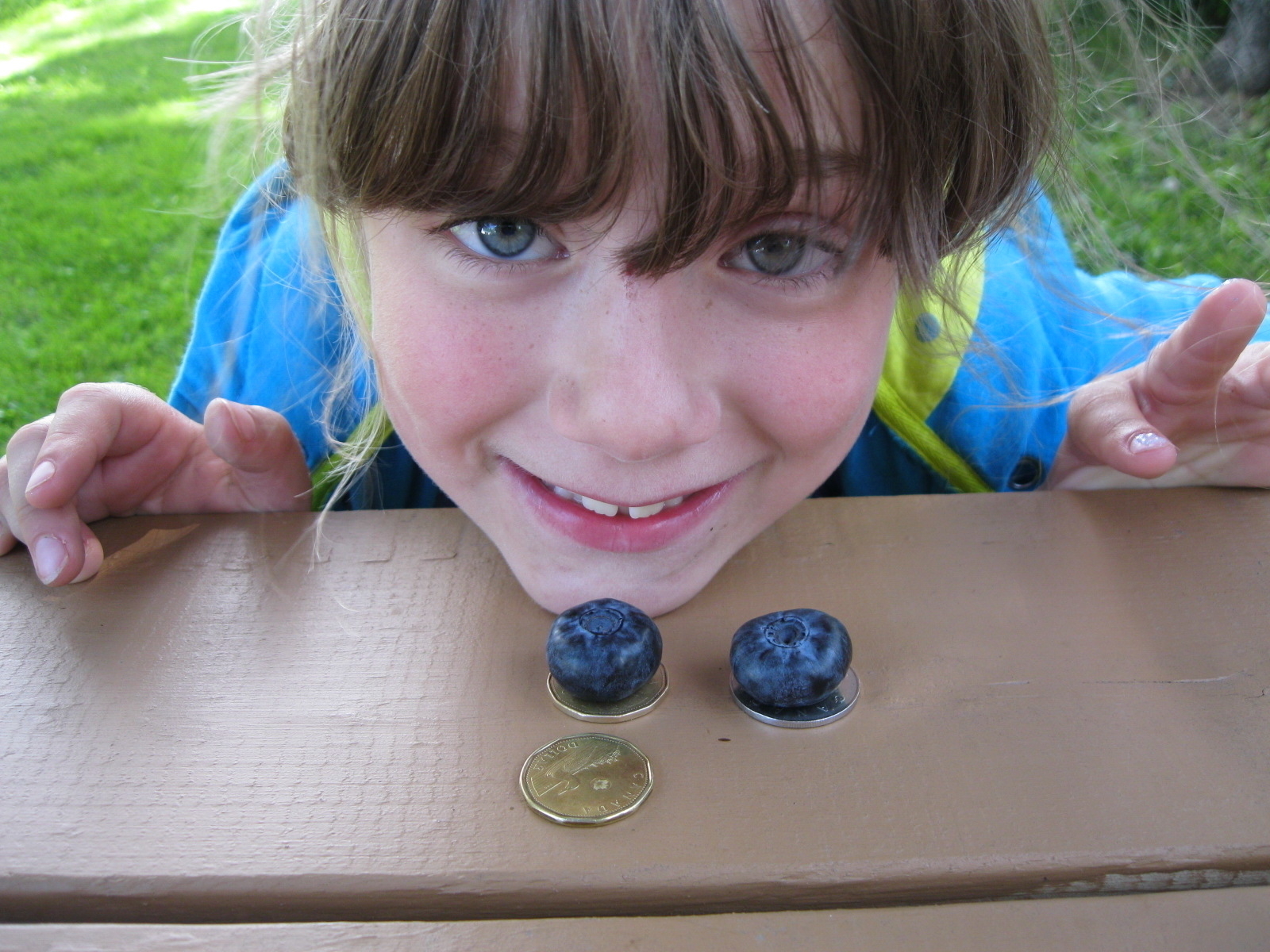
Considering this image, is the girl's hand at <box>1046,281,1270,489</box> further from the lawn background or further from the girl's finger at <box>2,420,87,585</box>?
the girl's finger at <box>2,420,87,585</box>

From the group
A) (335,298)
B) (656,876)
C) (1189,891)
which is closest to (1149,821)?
(1189,891)

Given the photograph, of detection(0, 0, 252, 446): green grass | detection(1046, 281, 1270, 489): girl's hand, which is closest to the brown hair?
detection(1046, 281, 1270, 489): girl's hand

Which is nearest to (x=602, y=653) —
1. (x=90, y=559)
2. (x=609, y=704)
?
(x=609, y=704)

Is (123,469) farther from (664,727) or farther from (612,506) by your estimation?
(664,727)

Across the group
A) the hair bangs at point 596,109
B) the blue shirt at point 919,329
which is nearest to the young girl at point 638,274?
the hair bangs at point 596,109

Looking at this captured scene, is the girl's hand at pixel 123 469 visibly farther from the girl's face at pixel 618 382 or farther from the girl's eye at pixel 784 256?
the girl's eye at pixel 784 256

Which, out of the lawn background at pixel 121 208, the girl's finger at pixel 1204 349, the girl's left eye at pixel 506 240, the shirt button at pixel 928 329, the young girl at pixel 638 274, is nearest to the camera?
the young girl at pixel 638 274
